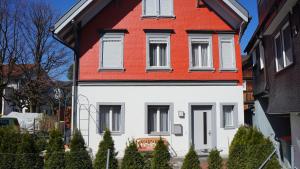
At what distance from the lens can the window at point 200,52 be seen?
16.4m

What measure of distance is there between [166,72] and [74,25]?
4.71 meters

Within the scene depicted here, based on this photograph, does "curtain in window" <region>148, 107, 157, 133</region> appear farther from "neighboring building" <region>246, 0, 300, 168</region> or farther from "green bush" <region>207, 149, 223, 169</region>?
"green bush" <region>207, 149, 223, 169</region>

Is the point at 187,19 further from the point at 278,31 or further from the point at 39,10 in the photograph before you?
the point at 39,10

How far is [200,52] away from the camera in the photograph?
16578 mm

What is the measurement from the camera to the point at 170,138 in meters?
15.8

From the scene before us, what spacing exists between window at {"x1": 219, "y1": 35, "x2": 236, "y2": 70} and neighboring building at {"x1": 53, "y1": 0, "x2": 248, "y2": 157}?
0.05 metres

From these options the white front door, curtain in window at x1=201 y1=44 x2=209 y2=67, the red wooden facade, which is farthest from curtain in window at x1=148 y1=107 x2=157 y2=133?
curtain in window at x1=201 y1=44 x2=209 y2=67

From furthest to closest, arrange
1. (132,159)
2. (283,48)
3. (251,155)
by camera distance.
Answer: (283,48) < (132,159) < (251,155)

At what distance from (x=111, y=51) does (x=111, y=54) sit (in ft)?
0.47

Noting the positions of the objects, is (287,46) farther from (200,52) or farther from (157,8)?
(157,8)

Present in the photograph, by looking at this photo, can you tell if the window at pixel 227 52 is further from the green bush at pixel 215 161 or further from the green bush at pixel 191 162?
the green bush at pixel 191 162

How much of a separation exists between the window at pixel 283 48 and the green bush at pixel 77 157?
727 centimetres

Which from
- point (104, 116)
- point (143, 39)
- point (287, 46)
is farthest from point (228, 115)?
point (104, 116)

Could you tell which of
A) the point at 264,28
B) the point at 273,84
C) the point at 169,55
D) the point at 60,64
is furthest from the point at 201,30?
the point at 60,64
